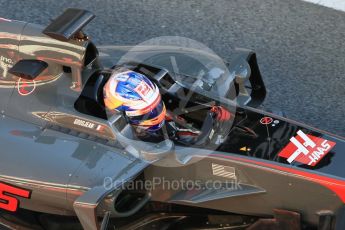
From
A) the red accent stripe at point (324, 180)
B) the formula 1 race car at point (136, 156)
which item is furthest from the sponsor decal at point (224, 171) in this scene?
the red accent stripe at point (324, 180)

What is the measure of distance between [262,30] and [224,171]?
10.3ft

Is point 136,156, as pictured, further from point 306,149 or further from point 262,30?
point 262,30

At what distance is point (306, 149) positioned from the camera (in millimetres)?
4543

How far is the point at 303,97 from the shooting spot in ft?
21.2

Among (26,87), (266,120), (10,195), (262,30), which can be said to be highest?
(266,120)

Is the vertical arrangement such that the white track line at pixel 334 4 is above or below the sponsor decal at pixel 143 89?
below

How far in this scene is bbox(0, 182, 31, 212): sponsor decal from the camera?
449 centimetres

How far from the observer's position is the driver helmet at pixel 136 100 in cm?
452

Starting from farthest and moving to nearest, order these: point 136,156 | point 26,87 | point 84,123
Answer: point 26,87 → point 84,123 → point 136,156

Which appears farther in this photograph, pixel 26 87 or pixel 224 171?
Answer: pixel 26 87

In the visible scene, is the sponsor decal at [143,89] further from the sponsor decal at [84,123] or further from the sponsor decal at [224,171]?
the sponsor decal at [224,171]

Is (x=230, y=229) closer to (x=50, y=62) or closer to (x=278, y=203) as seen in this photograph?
(x=278, y=203)

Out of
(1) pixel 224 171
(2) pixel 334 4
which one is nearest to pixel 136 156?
(1) pixel 224 171

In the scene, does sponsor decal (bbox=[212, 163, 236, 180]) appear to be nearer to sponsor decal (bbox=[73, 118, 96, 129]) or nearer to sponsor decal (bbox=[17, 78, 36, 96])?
sponsor decal (bbox=[73, 118, 96, 129])
